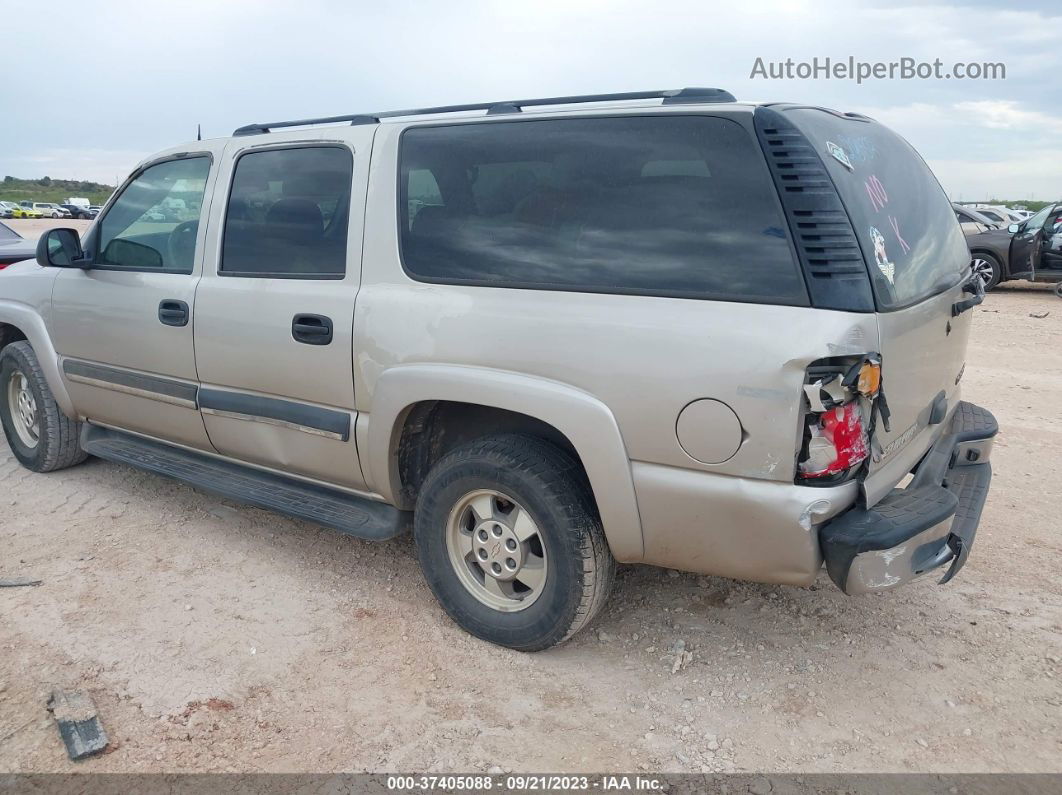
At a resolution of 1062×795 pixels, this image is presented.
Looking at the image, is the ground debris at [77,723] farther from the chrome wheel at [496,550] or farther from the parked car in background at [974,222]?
the parked car in background at [974,222]

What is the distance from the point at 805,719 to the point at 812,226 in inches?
63.4

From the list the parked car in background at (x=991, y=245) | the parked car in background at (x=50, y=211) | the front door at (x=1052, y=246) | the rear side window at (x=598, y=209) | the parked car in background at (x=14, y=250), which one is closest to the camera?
the rear side window at (x=598, y=209)

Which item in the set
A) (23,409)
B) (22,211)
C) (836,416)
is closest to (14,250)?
(23,409)

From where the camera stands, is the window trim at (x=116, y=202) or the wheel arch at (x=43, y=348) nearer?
the window trim at (x=116, y=202)

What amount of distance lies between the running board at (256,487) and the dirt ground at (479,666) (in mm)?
345

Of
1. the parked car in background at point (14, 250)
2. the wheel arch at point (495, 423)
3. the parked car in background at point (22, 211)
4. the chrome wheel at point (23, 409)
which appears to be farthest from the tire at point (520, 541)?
the parked car in background at point (22, 211)

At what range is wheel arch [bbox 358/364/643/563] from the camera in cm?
276

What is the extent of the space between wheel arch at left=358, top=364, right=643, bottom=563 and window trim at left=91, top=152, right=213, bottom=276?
143 cm

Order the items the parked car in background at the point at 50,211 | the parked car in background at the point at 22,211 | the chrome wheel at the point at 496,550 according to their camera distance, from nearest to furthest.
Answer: the chrome wheel at the point at 496,550 → the parked car in background at the point at 22,211 → the parked car in background at the point at 50,211

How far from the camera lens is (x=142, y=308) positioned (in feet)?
13.6

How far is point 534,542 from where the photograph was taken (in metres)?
3.16

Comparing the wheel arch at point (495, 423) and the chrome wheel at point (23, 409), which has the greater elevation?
the wheel arch at point (495, 423)

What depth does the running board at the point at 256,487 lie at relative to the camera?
3.52 m

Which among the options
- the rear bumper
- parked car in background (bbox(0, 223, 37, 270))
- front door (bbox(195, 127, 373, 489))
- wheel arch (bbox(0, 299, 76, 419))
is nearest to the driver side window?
front door (bbox(195, 127, 373, 489))
